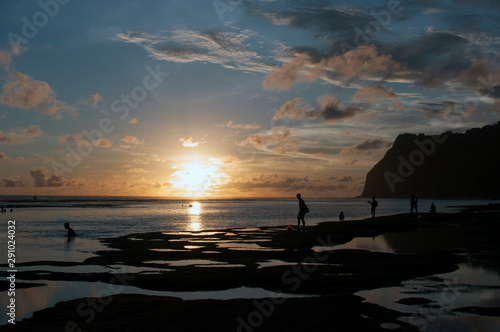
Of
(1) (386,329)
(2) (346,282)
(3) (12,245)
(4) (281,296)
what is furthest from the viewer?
(3) (12,245)

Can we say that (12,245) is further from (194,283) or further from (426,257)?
(426,257)

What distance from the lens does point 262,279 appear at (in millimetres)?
18297

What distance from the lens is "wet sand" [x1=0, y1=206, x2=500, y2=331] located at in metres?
12.1

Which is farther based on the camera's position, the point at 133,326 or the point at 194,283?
the point at 194,283

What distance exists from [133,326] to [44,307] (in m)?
4.38

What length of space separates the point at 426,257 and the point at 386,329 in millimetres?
13553

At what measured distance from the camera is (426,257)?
77.0 feet

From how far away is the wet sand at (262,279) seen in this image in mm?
12078

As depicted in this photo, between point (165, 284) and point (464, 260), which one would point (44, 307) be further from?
point (464, 260)

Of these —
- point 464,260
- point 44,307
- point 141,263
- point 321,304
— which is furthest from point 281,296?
point 464,260

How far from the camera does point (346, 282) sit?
A: 56.1 ft

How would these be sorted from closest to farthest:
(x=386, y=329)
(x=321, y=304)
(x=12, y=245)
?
1. (x=386, y=329)
2. (x=321, y=304)
3. (x=12, y=245)

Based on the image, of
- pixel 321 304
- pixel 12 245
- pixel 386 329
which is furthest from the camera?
pixel 12 245

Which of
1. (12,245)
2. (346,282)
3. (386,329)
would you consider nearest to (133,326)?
(386,329)
